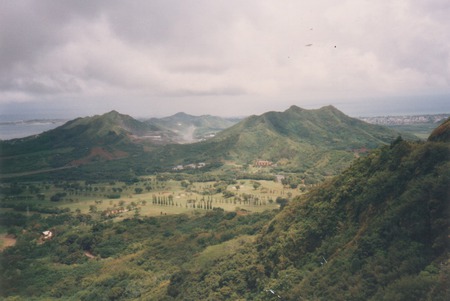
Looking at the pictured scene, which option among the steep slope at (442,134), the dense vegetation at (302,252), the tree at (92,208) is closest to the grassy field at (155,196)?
the tree at (92,208)

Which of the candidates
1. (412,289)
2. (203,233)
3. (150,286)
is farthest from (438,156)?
(203,233)

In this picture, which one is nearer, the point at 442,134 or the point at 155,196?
the point at 442,134

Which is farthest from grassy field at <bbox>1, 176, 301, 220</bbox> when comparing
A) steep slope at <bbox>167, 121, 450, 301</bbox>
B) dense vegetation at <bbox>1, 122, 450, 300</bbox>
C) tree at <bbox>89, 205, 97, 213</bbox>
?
steep slope at <bbox>167, 121, 450, 301</bbox>

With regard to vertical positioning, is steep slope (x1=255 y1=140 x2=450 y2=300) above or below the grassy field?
above

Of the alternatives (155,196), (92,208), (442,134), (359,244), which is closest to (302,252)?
(359,244)

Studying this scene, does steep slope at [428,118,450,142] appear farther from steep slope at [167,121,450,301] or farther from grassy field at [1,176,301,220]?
grassy field at [1,176,301,220]

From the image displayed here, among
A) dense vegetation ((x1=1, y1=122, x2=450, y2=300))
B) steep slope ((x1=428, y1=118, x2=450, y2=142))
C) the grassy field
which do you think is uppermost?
steep slope ((x1=428, y1=118, x2=450, y2=142))

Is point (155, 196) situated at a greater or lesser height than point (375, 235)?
lesser

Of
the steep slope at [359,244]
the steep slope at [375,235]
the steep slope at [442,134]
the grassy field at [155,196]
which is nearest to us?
the steep slope at [375,235]

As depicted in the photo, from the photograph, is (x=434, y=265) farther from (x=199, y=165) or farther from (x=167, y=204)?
(x=199, y=165)

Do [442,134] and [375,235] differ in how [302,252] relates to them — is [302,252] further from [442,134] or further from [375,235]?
[442,134]

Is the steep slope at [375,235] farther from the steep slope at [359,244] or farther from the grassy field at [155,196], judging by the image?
the grassy field at [155,196]
